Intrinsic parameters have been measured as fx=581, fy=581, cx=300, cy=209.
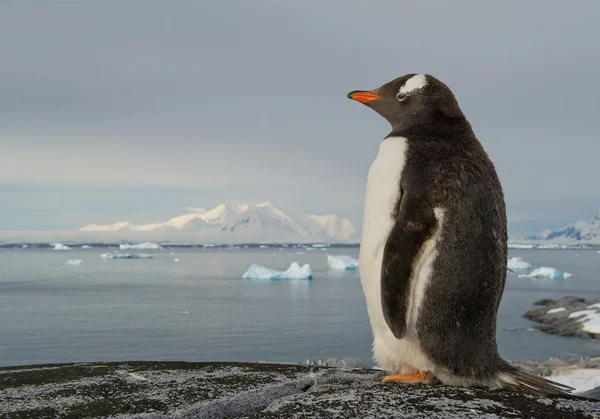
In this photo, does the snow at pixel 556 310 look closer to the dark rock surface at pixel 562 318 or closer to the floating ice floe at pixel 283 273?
the dark rock surface at pixel 562 318

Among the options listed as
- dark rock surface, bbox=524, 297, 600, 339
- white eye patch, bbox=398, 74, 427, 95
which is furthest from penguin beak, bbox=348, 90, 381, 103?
dark rock surface, bbox=524, 297, 600, 339

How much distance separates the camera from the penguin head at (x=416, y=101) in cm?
288

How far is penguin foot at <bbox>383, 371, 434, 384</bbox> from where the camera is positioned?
8.67ft

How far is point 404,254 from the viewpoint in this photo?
2504 mm

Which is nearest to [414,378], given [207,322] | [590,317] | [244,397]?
[244,397]

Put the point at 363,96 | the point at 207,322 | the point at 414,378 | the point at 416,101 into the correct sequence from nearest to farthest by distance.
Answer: the point at 414,378 < the point at 416,101 < the point at 363,96 < the point at 207,322

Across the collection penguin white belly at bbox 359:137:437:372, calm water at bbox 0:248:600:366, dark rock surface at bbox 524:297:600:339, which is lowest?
calm water at bbox 0:248:600:366

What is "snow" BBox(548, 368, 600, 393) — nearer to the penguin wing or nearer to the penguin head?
the penguin head

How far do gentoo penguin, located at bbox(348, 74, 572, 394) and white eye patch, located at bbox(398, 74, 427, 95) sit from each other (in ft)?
0.82

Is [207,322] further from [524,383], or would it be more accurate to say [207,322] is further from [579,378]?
[524,383]

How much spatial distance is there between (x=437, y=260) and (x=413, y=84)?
967mm

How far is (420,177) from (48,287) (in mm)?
42108

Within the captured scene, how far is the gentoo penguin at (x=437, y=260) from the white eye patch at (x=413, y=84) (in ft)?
0.82

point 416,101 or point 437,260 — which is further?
point 416,101
